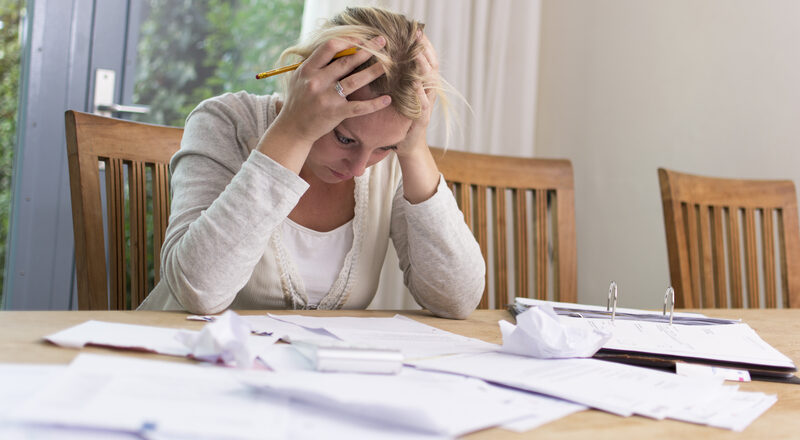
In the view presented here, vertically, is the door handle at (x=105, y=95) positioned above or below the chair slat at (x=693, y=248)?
above

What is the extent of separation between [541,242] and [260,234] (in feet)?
2.39

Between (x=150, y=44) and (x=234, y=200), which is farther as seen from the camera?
(x=150, y=44)

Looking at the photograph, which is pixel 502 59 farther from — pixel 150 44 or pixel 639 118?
pixel 150 44

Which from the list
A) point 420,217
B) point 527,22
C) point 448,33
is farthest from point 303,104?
point 527,22

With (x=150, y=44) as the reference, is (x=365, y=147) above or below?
below

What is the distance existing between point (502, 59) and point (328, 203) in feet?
4.81

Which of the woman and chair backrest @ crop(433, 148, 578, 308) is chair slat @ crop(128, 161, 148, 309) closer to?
the woman

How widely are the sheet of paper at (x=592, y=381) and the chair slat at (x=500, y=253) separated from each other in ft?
2.23

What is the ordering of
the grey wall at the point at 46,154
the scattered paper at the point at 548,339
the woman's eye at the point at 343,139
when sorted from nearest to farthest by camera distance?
the scattered paper at the point at 548,339
the woman's eye at the point at 343,139
the grey wall at the point at 46,154

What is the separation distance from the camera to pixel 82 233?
105cm

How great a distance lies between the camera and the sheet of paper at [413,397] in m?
0.45

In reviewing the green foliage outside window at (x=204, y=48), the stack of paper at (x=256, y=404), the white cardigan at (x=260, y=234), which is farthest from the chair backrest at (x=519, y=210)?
the green foliage outside window at (x=204, y=48)

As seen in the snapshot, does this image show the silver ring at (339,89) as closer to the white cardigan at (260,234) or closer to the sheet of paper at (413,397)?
the white cardigan at (260,234)

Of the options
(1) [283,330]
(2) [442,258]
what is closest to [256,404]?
(1) [283,330]
